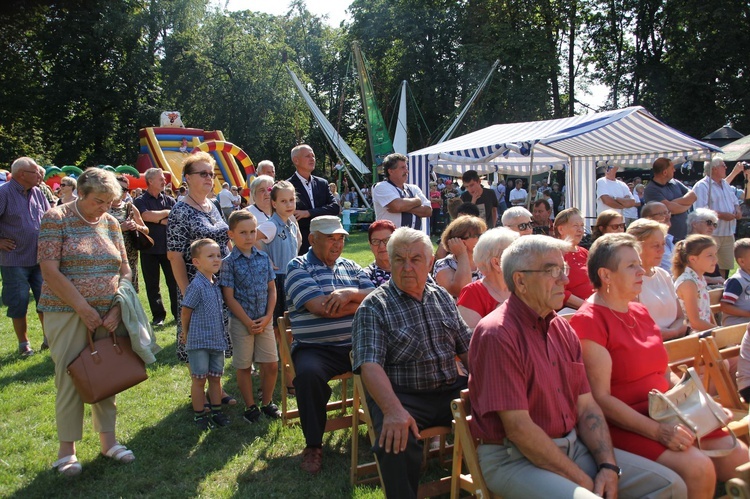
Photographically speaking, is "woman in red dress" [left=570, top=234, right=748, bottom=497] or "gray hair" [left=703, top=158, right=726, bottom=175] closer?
"woman in red dress" [left=570, top=234, right=748, bottom=497]

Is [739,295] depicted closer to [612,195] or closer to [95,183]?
[95,183]

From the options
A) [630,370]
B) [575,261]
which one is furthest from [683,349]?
[575,261]

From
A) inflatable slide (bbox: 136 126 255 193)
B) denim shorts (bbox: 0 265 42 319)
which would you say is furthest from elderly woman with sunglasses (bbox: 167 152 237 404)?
inflatable slide (bbox: 136 126 255 193)

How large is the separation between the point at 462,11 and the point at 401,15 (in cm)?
350

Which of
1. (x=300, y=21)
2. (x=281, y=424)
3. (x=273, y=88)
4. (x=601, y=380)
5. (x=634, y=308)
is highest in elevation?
(x=300, y=21)

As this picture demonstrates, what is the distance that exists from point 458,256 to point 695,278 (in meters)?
1.65

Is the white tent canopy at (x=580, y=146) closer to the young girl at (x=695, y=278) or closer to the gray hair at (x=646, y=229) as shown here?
the young girl at (x=695, y=278)

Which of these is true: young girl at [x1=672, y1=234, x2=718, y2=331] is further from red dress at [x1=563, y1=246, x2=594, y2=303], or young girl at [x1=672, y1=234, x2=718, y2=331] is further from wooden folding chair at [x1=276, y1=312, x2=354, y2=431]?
wooden folding chair at [x1=276, y1=312, x2=354, y2=431]

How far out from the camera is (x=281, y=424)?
4.21 metres

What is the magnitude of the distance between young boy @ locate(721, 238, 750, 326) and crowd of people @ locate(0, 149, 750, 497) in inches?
0.5

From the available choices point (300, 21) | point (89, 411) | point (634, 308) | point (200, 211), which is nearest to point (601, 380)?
point (634, 308)

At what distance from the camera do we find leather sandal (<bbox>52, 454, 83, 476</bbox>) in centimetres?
344

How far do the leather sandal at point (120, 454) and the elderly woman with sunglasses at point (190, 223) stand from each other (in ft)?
2.89

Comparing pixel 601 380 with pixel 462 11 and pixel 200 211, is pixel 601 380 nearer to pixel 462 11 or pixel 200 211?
pixel 200 211
